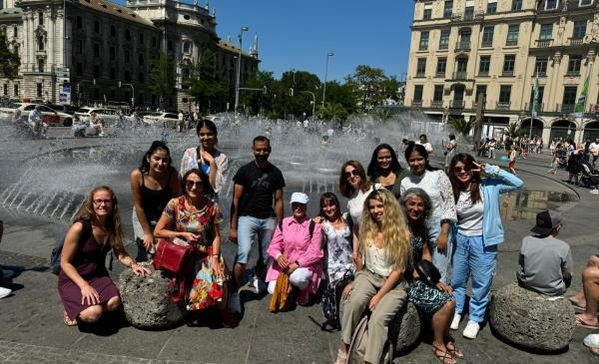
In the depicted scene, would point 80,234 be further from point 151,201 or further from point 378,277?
point 378,277

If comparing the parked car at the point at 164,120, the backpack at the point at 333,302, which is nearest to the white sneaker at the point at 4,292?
the backpack at the point at 333,302

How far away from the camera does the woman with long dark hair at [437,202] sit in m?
4.09

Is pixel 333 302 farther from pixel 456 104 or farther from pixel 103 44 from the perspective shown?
pixel 103 44

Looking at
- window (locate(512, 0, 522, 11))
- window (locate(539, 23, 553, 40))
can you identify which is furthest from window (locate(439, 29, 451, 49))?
window (locate(539, 23, 553, 40))

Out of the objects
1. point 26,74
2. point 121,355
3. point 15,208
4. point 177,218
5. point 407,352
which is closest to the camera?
point 121,355

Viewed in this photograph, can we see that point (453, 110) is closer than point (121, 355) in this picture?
No

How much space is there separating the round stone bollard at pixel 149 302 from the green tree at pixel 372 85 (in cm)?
7364

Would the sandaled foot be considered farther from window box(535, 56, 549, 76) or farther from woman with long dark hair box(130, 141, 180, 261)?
window box(535, 56, 549, 76)

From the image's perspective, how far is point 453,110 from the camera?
5991cm

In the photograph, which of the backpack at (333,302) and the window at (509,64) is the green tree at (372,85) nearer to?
the window at (509,64)

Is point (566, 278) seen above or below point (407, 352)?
above

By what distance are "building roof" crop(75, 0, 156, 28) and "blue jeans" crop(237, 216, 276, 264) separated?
269ft

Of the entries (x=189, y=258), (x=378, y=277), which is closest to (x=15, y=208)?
(x=189, y=258)

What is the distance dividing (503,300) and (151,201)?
11.7ft
